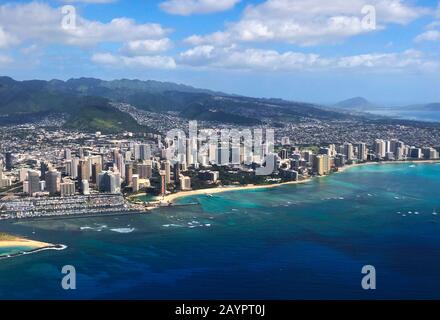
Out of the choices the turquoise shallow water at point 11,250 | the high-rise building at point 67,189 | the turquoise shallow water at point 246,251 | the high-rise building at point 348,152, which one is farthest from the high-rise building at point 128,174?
the high-rise building at point 348,152

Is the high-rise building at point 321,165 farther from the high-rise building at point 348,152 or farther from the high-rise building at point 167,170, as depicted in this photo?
the high-rise building at point 167,170

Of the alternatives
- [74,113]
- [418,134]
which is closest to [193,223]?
[418,134]

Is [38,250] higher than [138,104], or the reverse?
[138,104]

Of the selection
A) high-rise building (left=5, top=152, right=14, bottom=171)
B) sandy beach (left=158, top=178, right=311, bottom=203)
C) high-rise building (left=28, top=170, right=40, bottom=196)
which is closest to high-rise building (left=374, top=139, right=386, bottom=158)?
sandy beach (left=158, top=178, right=311, bottom=203)

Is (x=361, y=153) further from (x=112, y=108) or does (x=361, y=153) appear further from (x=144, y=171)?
(x=112, y=108)

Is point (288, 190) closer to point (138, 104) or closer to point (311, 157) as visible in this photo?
point (311, 157)

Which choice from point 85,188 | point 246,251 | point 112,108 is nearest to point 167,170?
point 85,188
